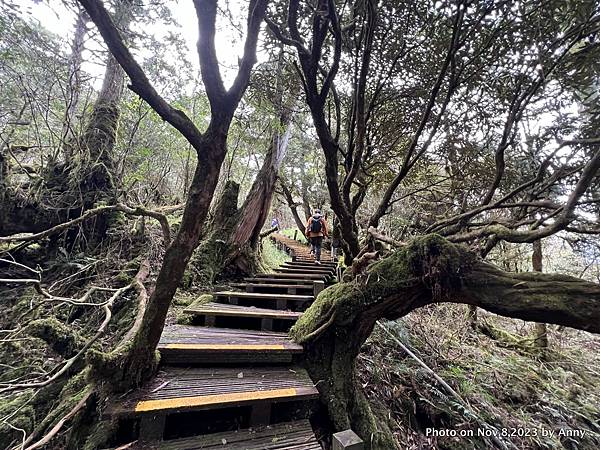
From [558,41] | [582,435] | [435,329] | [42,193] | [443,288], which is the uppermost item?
[558,41]

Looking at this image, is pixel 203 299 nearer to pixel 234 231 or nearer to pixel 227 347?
pixel 227 347

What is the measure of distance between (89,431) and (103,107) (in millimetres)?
5851

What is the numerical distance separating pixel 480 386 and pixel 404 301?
3.16m

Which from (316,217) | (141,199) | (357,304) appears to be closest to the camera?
(357,304)

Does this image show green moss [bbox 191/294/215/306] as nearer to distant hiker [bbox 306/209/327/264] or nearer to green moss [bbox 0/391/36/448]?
green moss [bbox 0/391/36/448]

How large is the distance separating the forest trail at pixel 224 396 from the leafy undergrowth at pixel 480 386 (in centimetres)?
134

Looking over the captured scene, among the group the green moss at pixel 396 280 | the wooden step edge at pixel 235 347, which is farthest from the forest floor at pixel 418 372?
the green moss at pixel 396 280

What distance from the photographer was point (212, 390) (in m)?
2.00

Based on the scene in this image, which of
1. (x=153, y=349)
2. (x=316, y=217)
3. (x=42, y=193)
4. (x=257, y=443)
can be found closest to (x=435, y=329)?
(x=316, y=217)

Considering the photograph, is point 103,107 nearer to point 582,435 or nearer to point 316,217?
point 316,217

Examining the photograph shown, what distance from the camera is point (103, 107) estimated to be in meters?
5.41

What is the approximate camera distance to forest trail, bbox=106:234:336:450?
174 cm

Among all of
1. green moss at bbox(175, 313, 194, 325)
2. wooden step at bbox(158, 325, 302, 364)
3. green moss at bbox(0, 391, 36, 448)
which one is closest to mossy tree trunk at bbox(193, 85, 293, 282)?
green moss at bbox(175, 313, 194, 325)

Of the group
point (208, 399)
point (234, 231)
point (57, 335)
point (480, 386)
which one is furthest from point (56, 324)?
point (480, 386)
